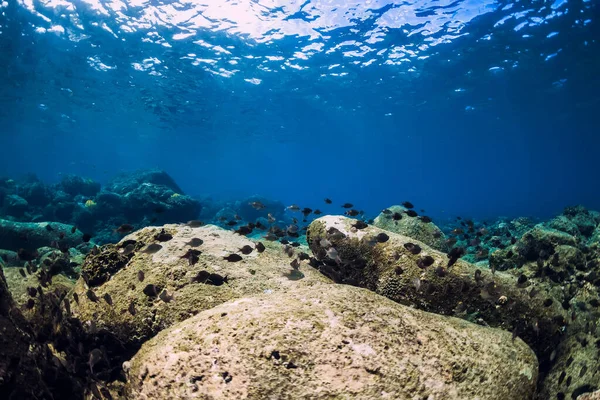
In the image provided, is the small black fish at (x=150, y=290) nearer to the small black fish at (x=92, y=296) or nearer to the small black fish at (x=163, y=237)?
the small black fish at (x=92, y=296)

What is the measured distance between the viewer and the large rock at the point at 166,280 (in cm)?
448

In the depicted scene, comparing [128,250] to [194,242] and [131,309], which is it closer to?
[194,242]

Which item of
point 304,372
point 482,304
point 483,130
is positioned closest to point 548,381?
point 482,304

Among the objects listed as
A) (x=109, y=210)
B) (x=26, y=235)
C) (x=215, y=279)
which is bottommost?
(x=109, y=210)

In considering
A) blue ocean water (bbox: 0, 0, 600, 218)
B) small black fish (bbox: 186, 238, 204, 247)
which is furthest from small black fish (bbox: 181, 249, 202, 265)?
blue ocean water (bbox: 0, 0, 600, 218)

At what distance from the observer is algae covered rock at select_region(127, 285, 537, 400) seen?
2.71 meters

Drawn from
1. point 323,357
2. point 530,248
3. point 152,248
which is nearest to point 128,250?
point 152,248

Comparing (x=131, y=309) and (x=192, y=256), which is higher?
(x=192, y=256)

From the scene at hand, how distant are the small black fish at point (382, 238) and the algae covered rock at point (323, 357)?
88.5 inches

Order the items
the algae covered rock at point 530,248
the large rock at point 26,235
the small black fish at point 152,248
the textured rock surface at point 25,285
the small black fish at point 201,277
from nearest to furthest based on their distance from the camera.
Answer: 1. the small black fish at point 201,277
2. the small black fish at point 152,248
3. the textured rock surface at point 25,285
4. the algae covered rock at point 530,248
5. the large rock at point 26,235

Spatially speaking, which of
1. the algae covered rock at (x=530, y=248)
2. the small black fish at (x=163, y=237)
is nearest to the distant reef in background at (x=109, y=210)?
the small black fish at (x=163, y=237)

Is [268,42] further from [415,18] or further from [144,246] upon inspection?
[144,246]

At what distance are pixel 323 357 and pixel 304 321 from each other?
1.26 ft

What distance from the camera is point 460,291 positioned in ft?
16.8
